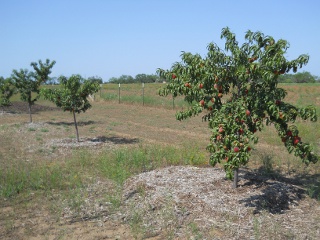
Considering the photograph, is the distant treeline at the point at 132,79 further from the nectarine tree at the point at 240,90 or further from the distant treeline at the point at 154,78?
the nectarine tree at the point at 240,90

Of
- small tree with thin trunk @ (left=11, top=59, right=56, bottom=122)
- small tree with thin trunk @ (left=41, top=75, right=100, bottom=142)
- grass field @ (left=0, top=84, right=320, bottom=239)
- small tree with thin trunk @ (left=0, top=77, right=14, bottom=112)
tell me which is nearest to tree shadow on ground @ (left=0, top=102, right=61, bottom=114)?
small tree with thin trunk @ (left=0, top=77, right=14, bottom=112)

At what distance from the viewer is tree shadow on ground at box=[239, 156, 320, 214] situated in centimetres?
634

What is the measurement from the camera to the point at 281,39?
6180mm

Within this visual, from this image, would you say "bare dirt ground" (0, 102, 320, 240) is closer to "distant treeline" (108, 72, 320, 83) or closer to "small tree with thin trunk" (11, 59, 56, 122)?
"small tree with thin trunk" (11, 59, 56, 122)

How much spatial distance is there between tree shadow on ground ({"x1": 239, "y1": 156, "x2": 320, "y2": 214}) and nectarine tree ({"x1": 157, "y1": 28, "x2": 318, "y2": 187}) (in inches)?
35.6

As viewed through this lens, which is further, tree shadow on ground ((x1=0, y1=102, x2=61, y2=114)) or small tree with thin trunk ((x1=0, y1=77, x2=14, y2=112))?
tree shadow on ground ((x1=0, y1=102, x2=61, y2=114))

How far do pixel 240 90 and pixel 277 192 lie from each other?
2192 mm

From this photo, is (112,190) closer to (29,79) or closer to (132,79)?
(29,79)

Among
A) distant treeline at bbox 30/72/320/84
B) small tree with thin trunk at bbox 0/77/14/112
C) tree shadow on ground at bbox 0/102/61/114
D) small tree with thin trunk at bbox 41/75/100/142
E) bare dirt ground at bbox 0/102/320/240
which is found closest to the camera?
bare dirt ground at bbox 0/102/320/240

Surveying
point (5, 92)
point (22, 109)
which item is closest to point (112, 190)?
point (5, 92)

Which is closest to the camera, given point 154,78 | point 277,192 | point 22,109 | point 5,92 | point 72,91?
point 277,192

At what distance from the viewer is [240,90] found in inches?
259

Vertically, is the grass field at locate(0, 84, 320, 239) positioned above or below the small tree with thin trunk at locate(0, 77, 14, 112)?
below

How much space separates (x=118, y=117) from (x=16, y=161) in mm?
12861
